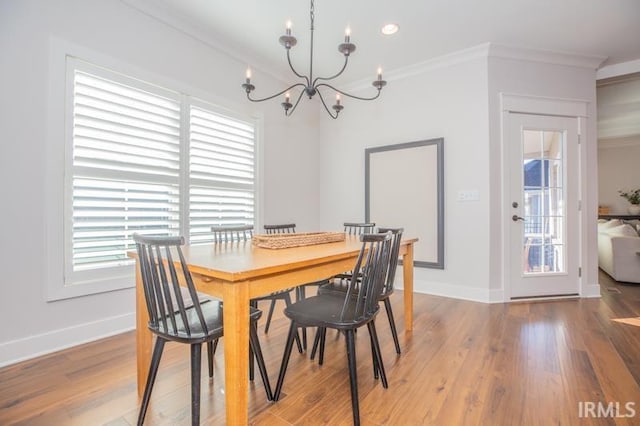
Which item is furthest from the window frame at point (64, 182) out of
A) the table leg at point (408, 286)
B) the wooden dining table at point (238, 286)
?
the table leg at point (408, 286)

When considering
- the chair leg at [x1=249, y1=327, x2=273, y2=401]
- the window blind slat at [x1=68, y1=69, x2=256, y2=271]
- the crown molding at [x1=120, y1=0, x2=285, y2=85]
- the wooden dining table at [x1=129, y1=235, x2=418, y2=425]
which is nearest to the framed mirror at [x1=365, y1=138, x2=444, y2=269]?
the crown molding at [x1=120, y1=0, x2=285, y2=85]

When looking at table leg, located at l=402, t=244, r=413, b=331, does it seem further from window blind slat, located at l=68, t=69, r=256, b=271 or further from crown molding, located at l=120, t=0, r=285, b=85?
crown molding, located at l=120, t=0, r=285, b=85

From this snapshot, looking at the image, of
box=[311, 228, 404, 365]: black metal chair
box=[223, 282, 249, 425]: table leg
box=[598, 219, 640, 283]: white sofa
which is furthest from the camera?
box=[598, 219, 640, 283]: white sofa

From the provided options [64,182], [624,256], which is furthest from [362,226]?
[624,256]

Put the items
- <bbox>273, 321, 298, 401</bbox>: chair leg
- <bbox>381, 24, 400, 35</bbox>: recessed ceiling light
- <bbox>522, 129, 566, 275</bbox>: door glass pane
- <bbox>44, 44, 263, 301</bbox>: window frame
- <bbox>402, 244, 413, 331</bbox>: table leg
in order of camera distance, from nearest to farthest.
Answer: <bbox>273, 321, 298, 401</bbox>: chair leg → <bbox>44, 44, 263, 301</bbox>: window frame → <bbox>402, 244, 413, 331</bbox>: table leg → <bbox>381, 24, 400, 35</bbox>: recessed ceiling light → <bbox>522, 129, 566, 275</bbox>: door glass pane

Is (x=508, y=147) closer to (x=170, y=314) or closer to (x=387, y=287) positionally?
(x=387, y=287)

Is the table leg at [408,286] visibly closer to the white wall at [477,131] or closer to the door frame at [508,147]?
the white wall at [477,131]

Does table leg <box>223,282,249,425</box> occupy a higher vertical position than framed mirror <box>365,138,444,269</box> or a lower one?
lower

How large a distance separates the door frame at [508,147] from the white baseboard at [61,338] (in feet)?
11.9

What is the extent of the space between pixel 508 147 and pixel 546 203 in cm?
77

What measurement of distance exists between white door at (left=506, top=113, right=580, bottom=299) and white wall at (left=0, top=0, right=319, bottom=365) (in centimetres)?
363

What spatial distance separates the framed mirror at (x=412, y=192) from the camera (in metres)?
3.49

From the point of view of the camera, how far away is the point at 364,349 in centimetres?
208

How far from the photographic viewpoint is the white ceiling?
99.3 inches
